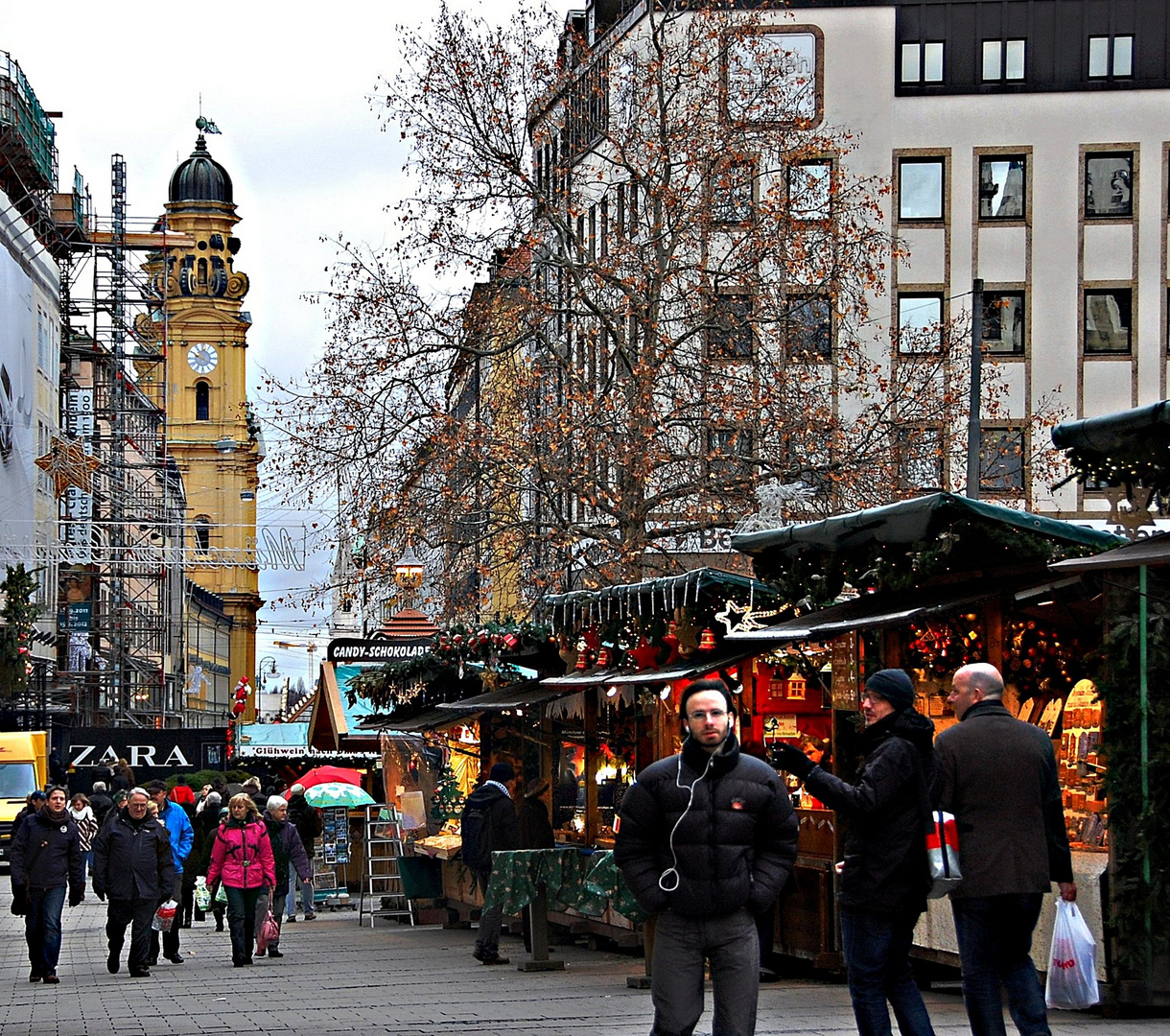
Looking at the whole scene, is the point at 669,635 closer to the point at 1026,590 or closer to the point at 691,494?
the point at 1026,590

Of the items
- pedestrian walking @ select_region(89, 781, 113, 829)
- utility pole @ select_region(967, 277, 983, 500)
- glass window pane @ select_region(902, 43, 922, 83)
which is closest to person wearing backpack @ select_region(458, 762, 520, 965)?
pedestrian walking @ select_region(89, 781, 113, 829)

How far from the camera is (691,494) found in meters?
29.0

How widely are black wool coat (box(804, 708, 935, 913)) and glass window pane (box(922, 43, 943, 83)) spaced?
147 feet

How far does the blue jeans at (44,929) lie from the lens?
57.7 ft

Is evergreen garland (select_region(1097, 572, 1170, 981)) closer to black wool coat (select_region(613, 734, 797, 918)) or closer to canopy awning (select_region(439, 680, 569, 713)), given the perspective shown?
Result: black wool coat (select_region(613, 734, 797, 918))

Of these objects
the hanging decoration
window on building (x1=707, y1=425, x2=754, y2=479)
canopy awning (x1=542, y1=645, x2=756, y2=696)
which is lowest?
canopy awning (x1=542, y1=645, x2=756, y2=696)

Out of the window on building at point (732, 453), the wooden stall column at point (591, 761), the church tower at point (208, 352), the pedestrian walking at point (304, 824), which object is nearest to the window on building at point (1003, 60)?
the window on building at point (732, 453)

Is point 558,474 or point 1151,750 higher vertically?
point 558,474

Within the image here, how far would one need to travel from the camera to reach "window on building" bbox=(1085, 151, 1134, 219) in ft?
165

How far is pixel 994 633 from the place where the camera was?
1328 cm

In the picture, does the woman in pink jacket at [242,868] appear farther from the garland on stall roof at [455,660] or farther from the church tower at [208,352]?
the church tower at [208,352]

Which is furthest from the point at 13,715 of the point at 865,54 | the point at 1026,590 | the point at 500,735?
the point at 1026,590

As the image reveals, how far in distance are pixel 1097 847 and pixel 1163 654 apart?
58.8 inches

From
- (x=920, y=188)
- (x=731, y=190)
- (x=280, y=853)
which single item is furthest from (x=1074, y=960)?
(x=920, y=188)
